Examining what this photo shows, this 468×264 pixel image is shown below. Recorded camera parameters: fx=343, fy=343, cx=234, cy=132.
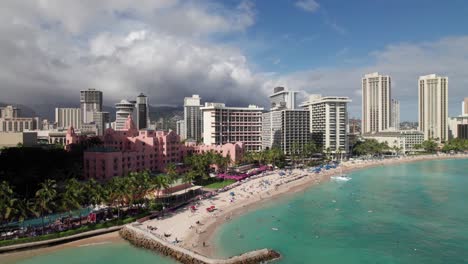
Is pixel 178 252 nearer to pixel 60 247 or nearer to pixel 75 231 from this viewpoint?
pixel 75 231

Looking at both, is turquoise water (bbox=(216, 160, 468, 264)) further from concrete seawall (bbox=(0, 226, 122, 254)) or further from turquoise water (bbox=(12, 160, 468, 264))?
concrete seawall (bbox=(0, 226, 122, 254))

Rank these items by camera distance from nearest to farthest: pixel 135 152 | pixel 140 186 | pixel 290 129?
1. pixel 140 186
2. pixel 135 152
3. pixel 290 129

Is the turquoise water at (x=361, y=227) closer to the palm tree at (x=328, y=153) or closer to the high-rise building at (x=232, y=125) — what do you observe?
the palm tree at (x=328, y=153)

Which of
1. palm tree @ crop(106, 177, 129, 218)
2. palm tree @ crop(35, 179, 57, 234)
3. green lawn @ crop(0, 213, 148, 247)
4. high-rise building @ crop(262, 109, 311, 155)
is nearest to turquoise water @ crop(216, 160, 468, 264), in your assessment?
green lawn @ crop(0, 213, 148, 247)

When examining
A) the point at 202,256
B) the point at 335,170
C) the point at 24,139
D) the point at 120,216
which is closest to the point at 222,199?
the point at 120,216

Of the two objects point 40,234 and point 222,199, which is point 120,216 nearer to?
point 40,234

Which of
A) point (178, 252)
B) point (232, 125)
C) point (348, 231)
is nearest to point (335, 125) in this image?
point (232, 125)

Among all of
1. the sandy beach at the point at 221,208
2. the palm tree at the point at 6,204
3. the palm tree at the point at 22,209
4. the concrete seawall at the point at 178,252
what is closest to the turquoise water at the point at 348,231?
the concrete seawall at the point at 178,252
